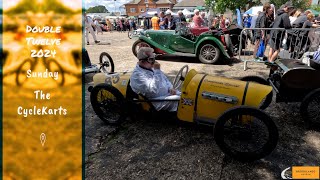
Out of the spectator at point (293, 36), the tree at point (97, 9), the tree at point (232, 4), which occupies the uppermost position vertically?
the tree at point (97, 9)

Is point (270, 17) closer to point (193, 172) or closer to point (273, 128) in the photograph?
point (273, 128)

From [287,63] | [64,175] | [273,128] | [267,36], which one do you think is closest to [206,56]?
[267,36]

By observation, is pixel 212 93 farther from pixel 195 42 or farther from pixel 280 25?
pixel 195 42

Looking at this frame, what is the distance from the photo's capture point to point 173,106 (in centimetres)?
357

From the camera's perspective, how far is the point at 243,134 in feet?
10.0

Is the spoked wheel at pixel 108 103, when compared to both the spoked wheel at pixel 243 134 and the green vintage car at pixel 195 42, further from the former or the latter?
the green vintage car at pixel 195 42

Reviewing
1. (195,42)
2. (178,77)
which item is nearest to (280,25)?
(195,42)

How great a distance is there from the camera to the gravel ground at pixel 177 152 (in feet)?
9.10

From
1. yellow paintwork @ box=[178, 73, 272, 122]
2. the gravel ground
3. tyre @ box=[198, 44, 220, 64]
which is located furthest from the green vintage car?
yellow paintwork @ box=[178, 73, 272, 122]

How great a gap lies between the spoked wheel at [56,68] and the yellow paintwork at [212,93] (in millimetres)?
3254

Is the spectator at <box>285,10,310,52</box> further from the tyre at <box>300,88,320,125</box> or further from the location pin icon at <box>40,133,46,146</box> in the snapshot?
the location pin icon at <box>40,133,46,146</box>

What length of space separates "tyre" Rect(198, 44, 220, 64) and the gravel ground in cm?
389

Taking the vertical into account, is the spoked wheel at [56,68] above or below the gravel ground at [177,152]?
above

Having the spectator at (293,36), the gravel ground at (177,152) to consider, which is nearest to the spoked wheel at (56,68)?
the gravel ground at (177,152)
